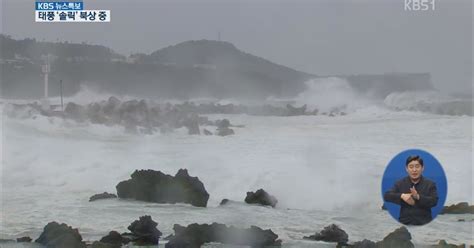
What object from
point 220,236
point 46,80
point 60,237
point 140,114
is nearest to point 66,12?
point 46,80

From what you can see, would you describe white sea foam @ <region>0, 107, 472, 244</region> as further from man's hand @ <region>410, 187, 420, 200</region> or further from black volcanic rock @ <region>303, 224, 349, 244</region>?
man's hand @ <region>410, 187, 420, 200</region>

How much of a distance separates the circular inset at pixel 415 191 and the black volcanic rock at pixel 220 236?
90 cm

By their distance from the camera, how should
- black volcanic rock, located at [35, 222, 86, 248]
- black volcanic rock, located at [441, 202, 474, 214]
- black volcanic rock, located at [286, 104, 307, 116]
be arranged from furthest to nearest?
black volcanic rock, located at [286, 104, 307, 116]
black volcanic rock, located at [441, 202, 474, 214]
black volcanic rock, located at [35, 222, 86, 248]

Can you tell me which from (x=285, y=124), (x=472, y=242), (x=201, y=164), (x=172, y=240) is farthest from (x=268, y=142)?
(x=472, y=242)

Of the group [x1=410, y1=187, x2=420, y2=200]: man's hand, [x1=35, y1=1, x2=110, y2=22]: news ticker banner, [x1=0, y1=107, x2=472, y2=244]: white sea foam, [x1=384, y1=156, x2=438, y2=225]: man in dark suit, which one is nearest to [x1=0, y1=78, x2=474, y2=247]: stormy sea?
[x1=0, y1=107, x2=472, y2=244]: white sea foam

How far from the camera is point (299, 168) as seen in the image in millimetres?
4656

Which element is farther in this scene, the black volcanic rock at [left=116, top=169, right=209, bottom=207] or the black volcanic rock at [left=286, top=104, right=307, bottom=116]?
the black volcanic rock at [left=286, top=104, right=307, bottom=116]

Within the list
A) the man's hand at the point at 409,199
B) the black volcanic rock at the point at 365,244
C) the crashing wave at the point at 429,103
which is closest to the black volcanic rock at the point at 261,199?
the black volcanic rock at the point at 365,244

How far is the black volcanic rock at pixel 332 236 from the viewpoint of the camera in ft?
14.1

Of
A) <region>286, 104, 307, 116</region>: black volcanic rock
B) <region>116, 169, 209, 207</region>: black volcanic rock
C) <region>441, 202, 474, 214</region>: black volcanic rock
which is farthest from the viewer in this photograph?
<region>286, 104, 307, 116</region>: black volcanic rock

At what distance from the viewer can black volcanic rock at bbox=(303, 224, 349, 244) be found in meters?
4.30

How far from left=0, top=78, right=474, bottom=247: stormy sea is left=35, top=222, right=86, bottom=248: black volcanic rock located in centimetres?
8

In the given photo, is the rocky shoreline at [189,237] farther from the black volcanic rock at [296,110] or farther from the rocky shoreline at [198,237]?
the black volcanic rock at [296,110]

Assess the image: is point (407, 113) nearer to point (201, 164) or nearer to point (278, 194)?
point (278, 194)
